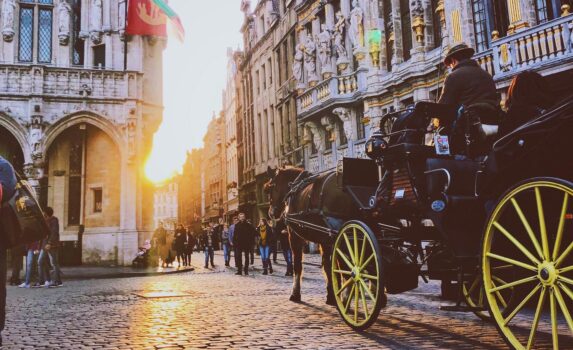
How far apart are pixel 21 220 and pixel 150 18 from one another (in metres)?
19.7

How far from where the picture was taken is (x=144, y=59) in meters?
22.9

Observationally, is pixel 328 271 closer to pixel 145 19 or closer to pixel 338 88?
pixel 338 88

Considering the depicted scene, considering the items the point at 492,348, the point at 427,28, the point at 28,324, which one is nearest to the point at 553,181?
the point at 492,348

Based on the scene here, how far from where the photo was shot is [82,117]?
2088cm

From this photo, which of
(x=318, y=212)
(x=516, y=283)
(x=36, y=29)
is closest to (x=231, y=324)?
(x=318, y=212)

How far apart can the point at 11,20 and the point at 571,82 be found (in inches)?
829

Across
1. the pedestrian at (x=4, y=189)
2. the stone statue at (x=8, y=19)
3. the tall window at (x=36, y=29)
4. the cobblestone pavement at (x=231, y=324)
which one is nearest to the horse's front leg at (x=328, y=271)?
the cobblestone pavement at (x=231, y=324)

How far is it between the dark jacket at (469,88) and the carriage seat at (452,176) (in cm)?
74

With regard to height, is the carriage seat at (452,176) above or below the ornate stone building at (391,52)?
below

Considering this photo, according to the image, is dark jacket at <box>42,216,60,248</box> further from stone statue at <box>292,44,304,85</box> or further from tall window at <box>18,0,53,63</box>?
stone statue at <box>292,44,304,85</box>

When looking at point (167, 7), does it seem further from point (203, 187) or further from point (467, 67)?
point (203, 187)

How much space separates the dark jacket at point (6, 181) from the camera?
14.0ft

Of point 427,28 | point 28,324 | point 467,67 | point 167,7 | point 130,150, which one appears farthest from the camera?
point 167,7

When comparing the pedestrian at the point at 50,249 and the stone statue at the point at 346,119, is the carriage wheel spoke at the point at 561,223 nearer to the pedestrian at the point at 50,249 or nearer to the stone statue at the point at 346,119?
the pedestrian at the point at 50,249
